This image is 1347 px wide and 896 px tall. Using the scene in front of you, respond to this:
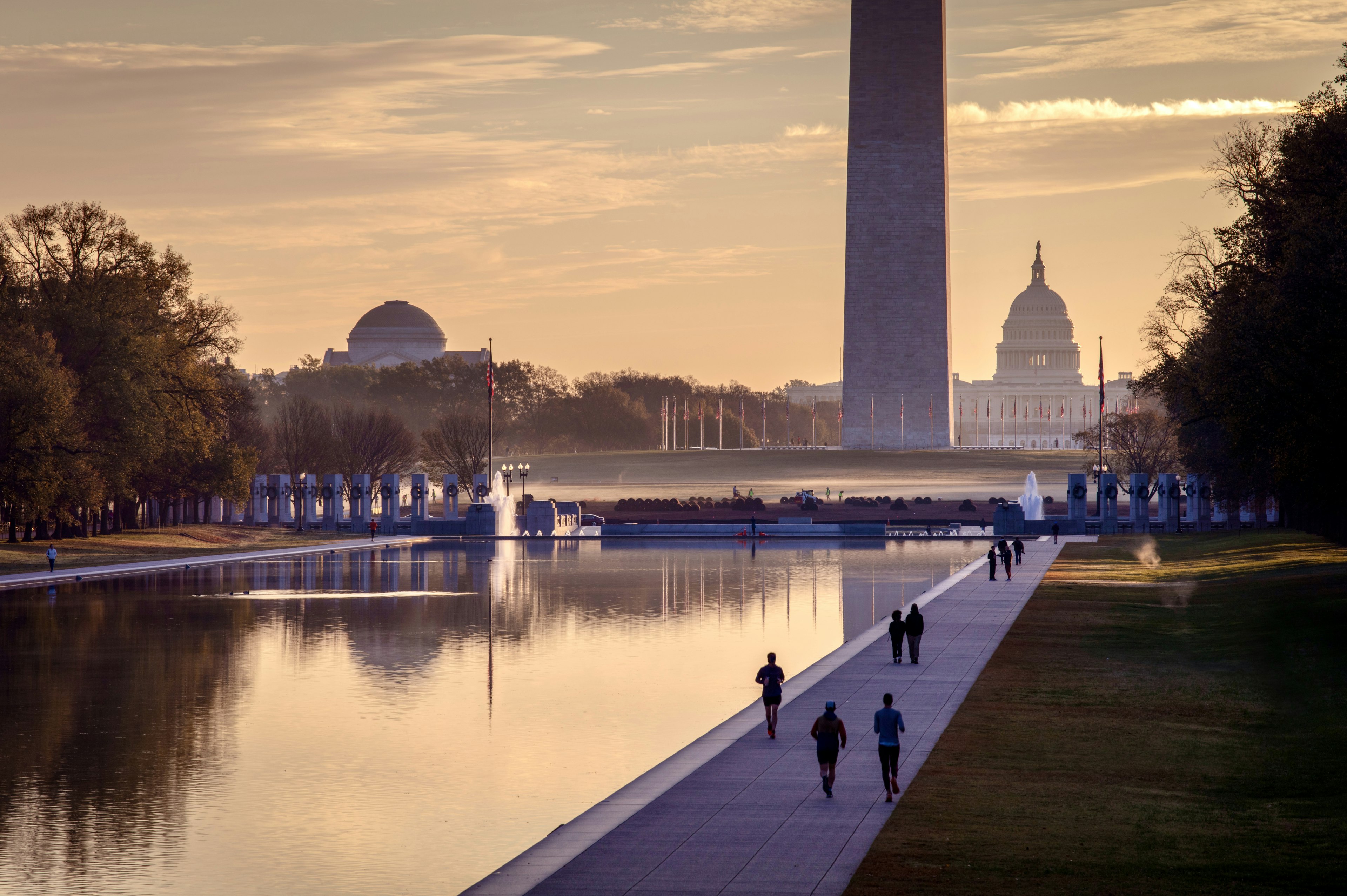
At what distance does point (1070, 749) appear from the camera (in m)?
17.8

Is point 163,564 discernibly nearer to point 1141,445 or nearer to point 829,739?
point 829,739

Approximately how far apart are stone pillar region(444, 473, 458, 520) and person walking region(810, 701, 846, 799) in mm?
66480

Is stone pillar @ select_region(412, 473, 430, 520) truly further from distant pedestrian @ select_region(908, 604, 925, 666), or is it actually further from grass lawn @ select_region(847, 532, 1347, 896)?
distant pedestrian @ select_region(908, 604, 925, 666)

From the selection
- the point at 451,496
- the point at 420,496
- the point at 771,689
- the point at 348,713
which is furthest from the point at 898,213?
the point at 771,689

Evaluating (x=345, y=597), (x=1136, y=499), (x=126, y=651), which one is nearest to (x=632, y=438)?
(x=1136, y=499)

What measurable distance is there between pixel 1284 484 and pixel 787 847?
3540cm

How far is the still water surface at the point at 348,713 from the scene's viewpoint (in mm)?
13734

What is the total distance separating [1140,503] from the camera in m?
73.6

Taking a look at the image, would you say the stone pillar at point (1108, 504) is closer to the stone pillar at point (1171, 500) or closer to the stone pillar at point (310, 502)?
the stone pillar at point (1171, 500)

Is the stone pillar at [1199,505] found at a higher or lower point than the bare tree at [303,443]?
lower

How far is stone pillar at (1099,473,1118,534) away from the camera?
73812 millimetres

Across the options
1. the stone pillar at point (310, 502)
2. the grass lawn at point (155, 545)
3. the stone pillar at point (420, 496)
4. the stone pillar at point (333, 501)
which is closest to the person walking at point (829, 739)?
the grass lawn at point (155, 545)

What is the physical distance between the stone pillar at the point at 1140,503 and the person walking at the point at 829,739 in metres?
60.3

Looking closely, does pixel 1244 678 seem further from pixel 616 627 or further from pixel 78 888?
pixel 78 888
